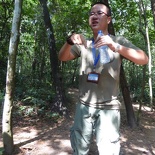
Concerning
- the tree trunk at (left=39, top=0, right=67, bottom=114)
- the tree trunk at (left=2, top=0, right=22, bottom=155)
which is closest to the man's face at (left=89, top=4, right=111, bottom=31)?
the tree trunk at (left=2, top=0, right=22, bottom=155)

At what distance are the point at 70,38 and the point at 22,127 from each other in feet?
13.3

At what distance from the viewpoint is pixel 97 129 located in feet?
6.56

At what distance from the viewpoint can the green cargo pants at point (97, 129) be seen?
76.5 inches

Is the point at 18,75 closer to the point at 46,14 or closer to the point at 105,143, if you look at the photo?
the point at 46,14

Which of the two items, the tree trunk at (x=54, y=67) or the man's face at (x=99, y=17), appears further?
the tree trunk at (x=54, y=67)

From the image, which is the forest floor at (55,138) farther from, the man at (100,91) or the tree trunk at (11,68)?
the man at (100,91)

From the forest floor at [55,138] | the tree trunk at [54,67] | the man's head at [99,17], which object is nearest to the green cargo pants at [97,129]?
the man's head at [99,17]

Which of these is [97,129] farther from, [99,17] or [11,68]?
[11,68]

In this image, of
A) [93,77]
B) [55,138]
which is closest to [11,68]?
[93,77]

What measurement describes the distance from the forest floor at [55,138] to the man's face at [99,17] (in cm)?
264

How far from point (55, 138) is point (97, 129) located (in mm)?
2877

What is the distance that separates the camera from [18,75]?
870 centimetres

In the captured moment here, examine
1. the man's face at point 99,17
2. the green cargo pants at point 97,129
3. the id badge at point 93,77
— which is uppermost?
the man's face at point 99,17

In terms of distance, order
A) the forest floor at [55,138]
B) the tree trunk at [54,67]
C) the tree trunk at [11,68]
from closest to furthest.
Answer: the tree trunk at [11,68] → the forest floor at [55,138] → the tree trunk at [54,67]
